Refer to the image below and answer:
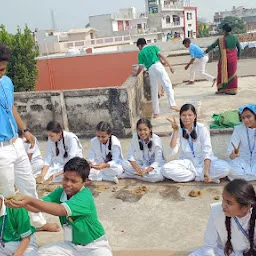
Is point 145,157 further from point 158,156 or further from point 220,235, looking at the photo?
point 220,235

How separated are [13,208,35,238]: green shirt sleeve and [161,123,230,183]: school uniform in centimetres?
235

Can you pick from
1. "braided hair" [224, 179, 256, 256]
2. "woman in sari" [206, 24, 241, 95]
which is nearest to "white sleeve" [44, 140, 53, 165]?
"braided hair" [224, 179, 256, 256]

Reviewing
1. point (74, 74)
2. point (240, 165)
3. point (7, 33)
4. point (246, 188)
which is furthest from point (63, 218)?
point (7, 33)

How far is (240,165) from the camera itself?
16.1 feet

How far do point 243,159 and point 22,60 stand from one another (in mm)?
11501

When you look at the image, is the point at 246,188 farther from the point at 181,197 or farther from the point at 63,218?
the point at 181,197

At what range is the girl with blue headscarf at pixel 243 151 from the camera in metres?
4.80

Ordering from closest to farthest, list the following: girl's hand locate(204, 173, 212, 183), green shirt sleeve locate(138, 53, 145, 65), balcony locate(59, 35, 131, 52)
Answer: girl's hand locate(204, 173, 212, 183), green shirt sleeve locate(138, 53, 145, 65), balcony locate(59, 35, 131, 52)

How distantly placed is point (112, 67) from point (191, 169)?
31.7ft

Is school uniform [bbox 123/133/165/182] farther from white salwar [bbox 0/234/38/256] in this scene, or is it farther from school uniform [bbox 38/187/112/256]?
white salwar [bbox 0/234/38/256]

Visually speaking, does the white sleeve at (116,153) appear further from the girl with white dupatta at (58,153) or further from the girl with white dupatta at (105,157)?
the girl with white dupatta at (58,153)

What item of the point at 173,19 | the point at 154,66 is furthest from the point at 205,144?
the point at 173,19

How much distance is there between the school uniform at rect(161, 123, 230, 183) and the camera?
486 centimetres

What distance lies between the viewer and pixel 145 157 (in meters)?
5.27
